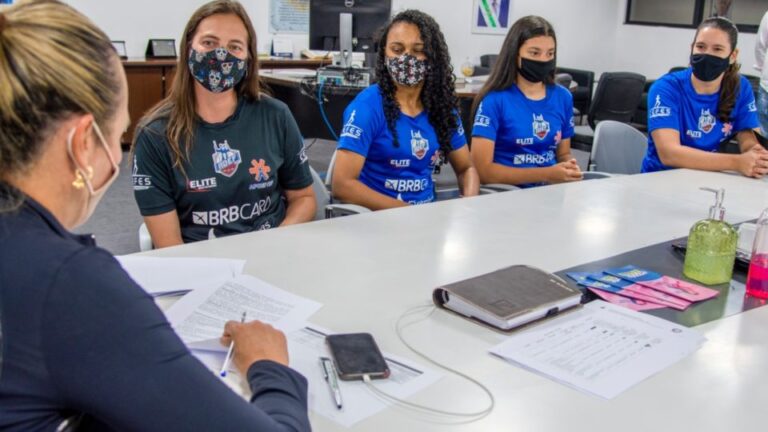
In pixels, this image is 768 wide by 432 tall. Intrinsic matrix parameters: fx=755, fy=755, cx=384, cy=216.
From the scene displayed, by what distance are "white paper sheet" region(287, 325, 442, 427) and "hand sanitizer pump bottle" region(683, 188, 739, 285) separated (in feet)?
2.75

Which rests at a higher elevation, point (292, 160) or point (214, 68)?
point (214, 68)

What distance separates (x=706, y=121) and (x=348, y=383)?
2.55m

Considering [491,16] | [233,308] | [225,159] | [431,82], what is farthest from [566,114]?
[491,16]

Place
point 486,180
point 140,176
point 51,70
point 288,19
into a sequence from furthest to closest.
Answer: point 288,19, point 486,180, point 140,176, point 51,70

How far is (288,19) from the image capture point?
7.34 m

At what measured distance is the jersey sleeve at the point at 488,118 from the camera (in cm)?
298

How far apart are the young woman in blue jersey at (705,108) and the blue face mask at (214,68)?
73.8 inches

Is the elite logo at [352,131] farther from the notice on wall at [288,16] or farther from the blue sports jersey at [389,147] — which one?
the notice on wall at [288,16]

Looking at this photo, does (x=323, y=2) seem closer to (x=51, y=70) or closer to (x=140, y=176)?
(x=140, y=176)

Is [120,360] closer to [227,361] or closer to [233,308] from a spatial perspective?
[227,361]

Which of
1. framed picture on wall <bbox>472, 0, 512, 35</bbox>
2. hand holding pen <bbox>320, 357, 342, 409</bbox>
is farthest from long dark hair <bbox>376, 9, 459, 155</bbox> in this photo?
framed picture on wall <bbox>472, 0, 512, 35</bbox>

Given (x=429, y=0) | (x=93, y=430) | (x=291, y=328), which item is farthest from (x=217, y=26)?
(x=429, y=0)

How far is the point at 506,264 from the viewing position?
1816 millimetres

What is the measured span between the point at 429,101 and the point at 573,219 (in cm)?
78
